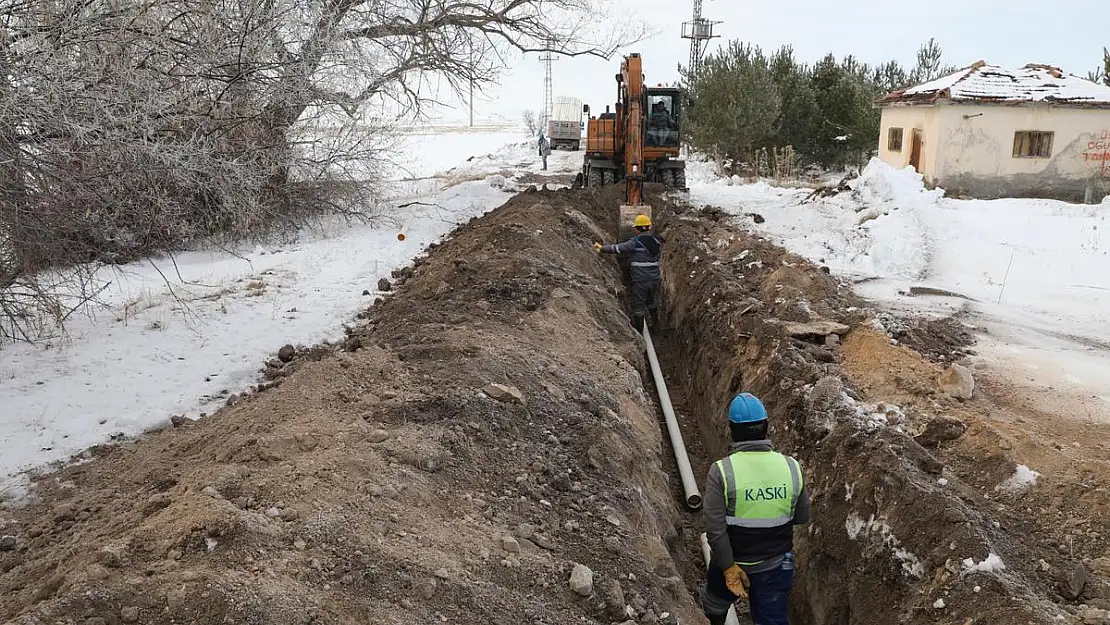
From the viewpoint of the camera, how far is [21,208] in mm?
6086

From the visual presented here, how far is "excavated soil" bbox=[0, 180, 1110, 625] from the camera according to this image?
338 centimetres

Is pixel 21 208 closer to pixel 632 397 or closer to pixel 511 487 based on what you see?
pixel 511 487

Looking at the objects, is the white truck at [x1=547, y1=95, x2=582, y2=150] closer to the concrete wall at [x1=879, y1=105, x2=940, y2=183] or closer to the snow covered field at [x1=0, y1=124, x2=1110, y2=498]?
the concrete wall at [x1=879, y1=105, x2=940, y2=183]

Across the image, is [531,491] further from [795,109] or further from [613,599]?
[795,109]

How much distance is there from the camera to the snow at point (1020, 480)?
17.5ft

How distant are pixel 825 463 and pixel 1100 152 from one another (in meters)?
17.2

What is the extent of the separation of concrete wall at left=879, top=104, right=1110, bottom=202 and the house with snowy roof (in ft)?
0.07

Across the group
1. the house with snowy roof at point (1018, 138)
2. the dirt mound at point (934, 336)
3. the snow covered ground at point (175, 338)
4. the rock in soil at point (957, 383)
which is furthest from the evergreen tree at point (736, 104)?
the rock in soil at point (957, 383)

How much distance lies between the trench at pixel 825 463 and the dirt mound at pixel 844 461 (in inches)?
0.4

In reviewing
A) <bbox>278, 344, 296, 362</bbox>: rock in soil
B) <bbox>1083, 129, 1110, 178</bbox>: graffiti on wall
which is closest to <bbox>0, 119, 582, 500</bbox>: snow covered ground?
<bbox>278, 344, 296, 362</bbox>: rock in soil

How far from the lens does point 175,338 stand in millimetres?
7996

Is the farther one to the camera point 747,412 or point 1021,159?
point 1021,159

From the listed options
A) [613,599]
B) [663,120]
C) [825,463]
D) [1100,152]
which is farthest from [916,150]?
[613,599]

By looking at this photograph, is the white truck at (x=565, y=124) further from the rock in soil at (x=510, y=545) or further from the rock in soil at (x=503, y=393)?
the rock in soil at (x=510, y=545)
